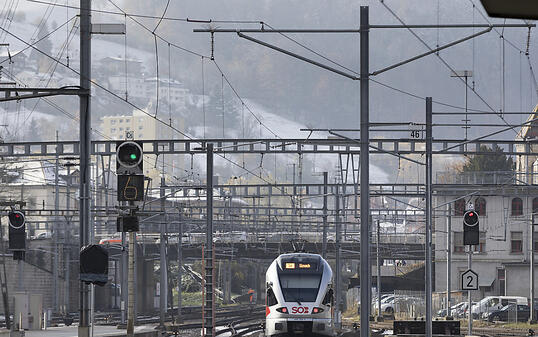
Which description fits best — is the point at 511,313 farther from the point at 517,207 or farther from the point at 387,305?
the point at 517,207

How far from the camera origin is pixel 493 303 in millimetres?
79312

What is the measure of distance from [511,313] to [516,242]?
76.1 feet

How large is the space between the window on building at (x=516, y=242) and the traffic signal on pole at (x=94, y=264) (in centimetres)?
8120

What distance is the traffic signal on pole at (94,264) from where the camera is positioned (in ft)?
53.9

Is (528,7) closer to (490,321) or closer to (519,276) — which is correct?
(490,321)

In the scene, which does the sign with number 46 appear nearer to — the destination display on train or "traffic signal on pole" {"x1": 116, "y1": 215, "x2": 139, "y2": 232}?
the destination display on train

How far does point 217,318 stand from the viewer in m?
78.4

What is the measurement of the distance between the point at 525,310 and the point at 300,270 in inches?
1526

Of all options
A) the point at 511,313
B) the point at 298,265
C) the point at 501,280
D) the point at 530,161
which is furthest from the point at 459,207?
the point at 298,265

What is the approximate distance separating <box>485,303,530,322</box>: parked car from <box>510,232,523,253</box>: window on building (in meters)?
20.9

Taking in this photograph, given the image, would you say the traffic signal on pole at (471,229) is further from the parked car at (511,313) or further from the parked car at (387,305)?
the parked car at (387,305)

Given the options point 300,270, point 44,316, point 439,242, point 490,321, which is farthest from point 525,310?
point 300,270

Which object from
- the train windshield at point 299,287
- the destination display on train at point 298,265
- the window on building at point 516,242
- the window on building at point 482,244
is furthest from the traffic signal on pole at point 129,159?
the window on building at point 516,242

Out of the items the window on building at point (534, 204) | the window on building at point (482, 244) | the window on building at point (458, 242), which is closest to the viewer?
the window on building at point (458, 242)
